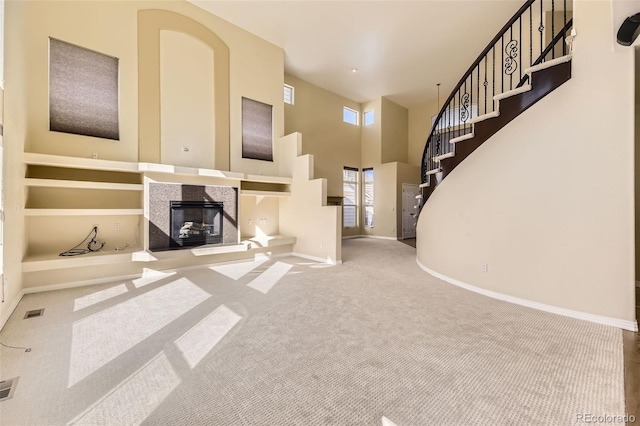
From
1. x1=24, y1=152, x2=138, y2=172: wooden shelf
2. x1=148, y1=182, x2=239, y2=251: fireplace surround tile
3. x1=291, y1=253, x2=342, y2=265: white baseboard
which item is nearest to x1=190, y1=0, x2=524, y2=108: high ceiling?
x1=24, y1=152, x2=138, y2=172: wooden shelf

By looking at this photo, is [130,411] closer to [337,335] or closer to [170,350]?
[170,350]

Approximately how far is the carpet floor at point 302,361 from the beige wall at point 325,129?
588 cm

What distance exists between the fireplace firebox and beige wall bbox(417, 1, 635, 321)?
13.8 ft

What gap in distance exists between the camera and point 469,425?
4.45 feet

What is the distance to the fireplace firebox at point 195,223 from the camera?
4398 millimetres

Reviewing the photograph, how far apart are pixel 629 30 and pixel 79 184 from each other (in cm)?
610

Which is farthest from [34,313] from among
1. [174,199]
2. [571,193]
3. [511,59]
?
[511,59]

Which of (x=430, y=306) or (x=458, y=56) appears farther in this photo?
(x=458, y=56)

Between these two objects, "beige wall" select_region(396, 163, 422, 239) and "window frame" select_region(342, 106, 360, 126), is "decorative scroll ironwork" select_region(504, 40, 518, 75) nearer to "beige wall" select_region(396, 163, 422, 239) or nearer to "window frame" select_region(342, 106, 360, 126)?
"beige wall" select_region(396, 163, 422, 239)

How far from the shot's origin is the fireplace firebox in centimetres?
440

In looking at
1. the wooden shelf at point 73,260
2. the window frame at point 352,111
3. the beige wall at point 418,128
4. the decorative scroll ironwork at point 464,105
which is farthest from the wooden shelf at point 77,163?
the beige wall at point 418,128

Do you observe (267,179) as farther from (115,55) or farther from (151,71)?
(115,55)

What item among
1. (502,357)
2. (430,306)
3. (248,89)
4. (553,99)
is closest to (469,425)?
(502,357)

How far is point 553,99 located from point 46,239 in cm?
664
